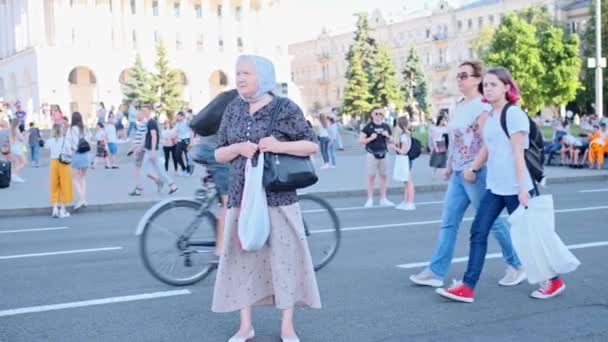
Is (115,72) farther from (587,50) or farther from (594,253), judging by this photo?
(594,253)

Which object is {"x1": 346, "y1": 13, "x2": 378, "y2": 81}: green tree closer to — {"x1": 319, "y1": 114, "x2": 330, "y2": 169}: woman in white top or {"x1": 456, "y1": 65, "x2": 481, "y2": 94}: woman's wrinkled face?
{"x1": 319, "y1": 114, "x2": 330, "y2": 169}: woman in white top

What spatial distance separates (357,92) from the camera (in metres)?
73.9

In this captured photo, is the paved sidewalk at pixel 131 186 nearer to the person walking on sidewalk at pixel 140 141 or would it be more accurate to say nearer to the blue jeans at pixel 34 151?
the person walking on sidewalk at pixel 140 141

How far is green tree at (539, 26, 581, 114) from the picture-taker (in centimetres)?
6856

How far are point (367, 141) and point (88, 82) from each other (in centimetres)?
7003

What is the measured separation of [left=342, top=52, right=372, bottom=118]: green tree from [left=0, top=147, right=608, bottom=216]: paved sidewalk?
46019 millimetres

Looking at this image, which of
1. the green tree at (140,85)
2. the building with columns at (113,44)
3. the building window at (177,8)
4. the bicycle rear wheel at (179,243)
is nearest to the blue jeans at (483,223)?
the bicycle rear wheel at (179,243)

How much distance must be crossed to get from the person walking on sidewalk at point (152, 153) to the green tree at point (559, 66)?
56794 millimetres

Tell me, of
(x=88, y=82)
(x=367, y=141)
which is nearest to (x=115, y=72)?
(x=88, y=82)

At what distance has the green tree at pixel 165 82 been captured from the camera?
6956 cm

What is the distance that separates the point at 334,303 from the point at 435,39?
3900 inches

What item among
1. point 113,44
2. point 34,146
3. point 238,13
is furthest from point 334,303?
point 238,13

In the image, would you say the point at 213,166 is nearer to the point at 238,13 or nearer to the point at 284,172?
the point at 284,172

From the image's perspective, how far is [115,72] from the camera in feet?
254
